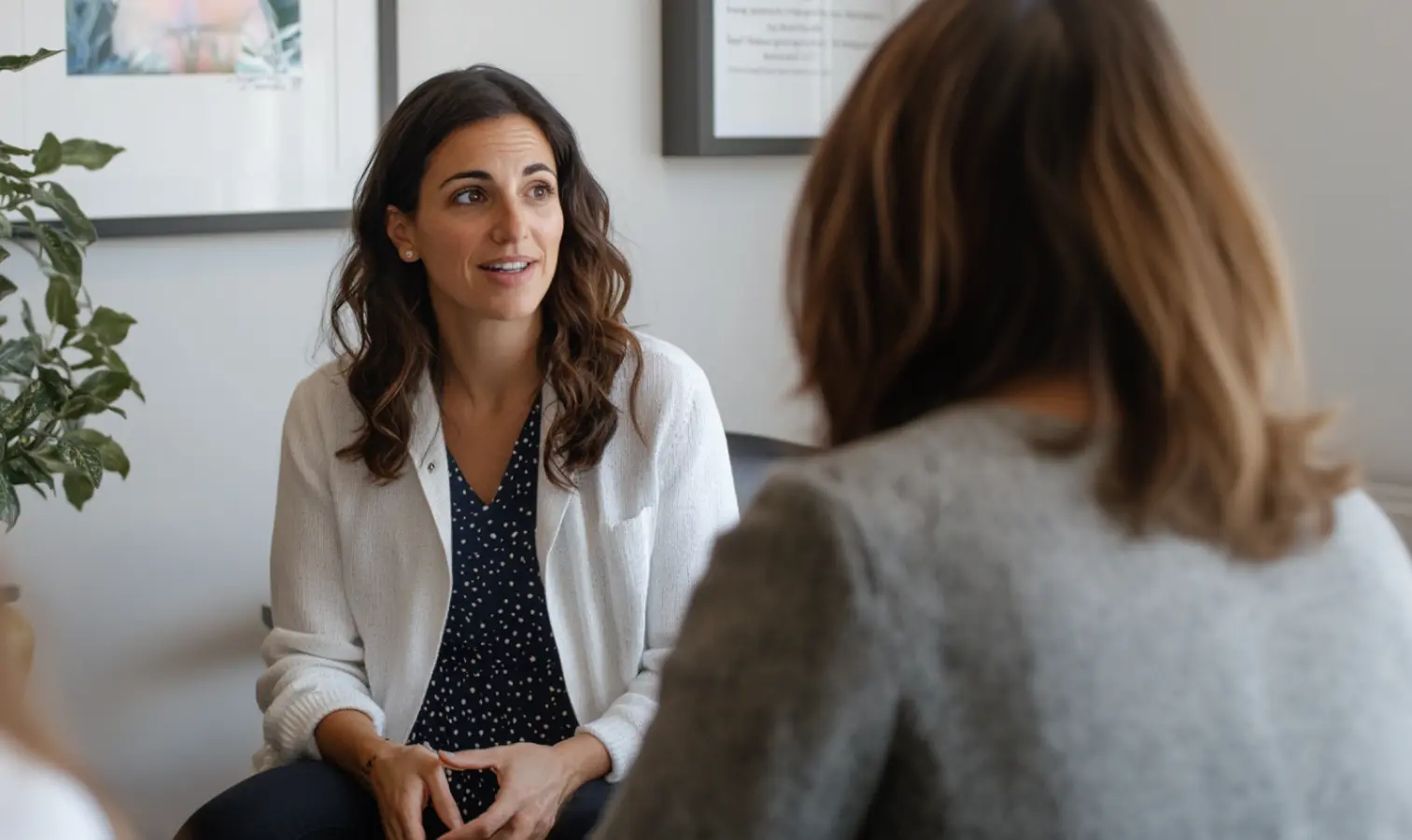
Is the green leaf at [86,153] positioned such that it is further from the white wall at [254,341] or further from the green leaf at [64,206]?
the white wall at [254,341]

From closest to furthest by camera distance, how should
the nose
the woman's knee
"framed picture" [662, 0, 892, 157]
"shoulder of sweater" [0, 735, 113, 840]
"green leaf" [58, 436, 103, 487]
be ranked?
1. "shoulder of sweater" [0, 735, 113, 840]
2. the woman's knee
3. "green leaf" [58, 436, 103, 487]
4. the nose
5. "framed picture" [662, 0, 892, 157]

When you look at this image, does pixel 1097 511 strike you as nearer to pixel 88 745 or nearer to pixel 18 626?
pixel 18 626

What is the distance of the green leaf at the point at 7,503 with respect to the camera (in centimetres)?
177

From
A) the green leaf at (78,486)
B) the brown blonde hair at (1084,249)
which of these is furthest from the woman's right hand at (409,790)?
the brown blonde hair at (1084,249)

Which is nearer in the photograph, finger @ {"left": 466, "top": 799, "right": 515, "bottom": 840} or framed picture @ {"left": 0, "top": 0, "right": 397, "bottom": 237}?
finger @ {"left": 466, "top": 799, "right": 515, "bottom": 840}

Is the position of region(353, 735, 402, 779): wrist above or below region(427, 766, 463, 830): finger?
above

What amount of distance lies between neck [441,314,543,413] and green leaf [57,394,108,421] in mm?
415

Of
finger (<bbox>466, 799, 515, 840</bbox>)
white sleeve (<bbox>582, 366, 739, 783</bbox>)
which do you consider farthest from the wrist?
white sleeve (<bbox>582, 366, 739, 783</bbox>)

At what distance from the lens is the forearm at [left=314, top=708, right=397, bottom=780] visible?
1.84 meters

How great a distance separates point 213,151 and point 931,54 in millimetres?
1654

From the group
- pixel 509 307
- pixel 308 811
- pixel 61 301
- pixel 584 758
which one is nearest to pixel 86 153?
pixel 61 301

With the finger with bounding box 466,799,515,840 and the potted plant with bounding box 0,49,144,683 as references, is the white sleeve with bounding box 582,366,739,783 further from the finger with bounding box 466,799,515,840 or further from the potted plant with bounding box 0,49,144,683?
the potted plant with bounding box 0,49,144,683

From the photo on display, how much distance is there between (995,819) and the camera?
803mm

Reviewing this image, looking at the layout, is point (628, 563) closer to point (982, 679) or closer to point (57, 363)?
point (57, 363)
